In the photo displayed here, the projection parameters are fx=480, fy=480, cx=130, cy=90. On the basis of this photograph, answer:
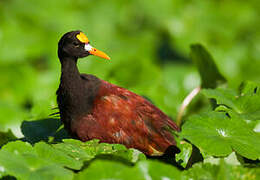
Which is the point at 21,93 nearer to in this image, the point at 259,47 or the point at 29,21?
the point at 29,21

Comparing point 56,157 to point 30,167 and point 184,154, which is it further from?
point 184,154

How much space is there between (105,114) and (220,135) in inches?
35.5

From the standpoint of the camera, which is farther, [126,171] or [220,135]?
Result: [220,135]

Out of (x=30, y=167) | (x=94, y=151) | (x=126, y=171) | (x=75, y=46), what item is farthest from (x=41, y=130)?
(x=126, y=171)

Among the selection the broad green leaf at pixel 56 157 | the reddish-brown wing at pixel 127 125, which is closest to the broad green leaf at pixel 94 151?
A: the broad green leaf at pixel 56 157

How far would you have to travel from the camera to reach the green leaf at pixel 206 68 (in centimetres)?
348

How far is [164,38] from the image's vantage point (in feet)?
28.0

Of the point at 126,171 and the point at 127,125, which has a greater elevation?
the point at 127,125

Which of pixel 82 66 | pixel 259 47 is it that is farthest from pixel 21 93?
pixel 259 47

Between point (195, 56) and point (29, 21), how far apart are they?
471cm

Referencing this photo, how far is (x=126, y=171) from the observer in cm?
176

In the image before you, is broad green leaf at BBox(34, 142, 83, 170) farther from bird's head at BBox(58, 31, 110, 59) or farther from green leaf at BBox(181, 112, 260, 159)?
bird's head at BBox(58, 31, 110, 59)

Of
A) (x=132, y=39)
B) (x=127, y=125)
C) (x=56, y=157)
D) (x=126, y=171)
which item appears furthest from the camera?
(x=132, y=39)

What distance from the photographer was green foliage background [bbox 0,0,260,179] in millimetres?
5953
